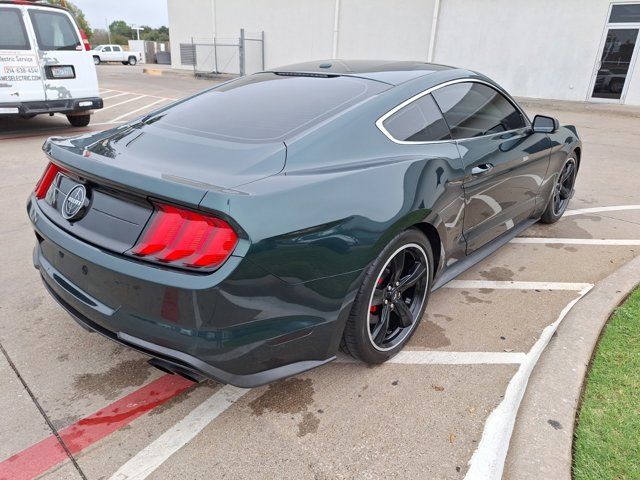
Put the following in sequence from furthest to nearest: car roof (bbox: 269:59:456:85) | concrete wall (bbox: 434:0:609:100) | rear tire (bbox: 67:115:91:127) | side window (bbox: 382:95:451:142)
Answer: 1. concrete wall (bbox: 434:0:609:100)
2. rear tire (bbox: 67:115:91:127)
3. car roof (bbox: 269:59:456:85)
4. side window (bbox: 382:95:451:142)

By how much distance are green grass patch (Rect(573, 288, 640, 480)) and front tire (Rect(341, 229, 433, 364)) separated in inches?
38.5

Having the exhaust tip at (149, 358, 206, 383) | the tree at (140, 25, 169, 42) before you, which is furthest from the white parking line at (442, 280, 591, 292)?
the tree at (140, 25, 169, 42)

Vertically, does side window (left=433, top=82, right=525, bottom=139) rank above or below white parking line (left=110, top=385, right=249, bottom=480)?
above

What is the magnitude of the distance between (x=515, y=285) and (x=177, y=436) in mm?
2699

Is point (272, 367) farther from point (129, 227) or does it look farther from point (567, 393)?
point (567, 393)

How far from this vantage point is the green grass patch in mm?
2084

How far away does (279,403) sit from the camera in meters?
2.48

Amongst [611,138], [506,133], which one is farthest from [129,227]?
[611,138]

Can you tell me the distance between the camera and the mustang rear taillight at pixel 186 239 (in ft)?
6.27

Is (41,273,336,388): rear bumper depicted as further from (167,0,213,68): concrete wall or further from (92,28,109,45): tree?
(92,28,109,45): tree

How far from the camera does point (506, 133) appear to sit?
365 centimetres

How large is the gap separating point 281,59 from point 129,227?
84.6 ft

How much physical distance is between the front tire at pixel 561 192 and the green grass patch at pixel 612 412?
6.43 ft

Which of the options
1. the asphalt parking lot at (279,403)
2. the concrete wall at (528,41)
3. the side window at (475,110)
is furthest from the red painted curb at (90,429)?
the concrete wall at (528,41)
